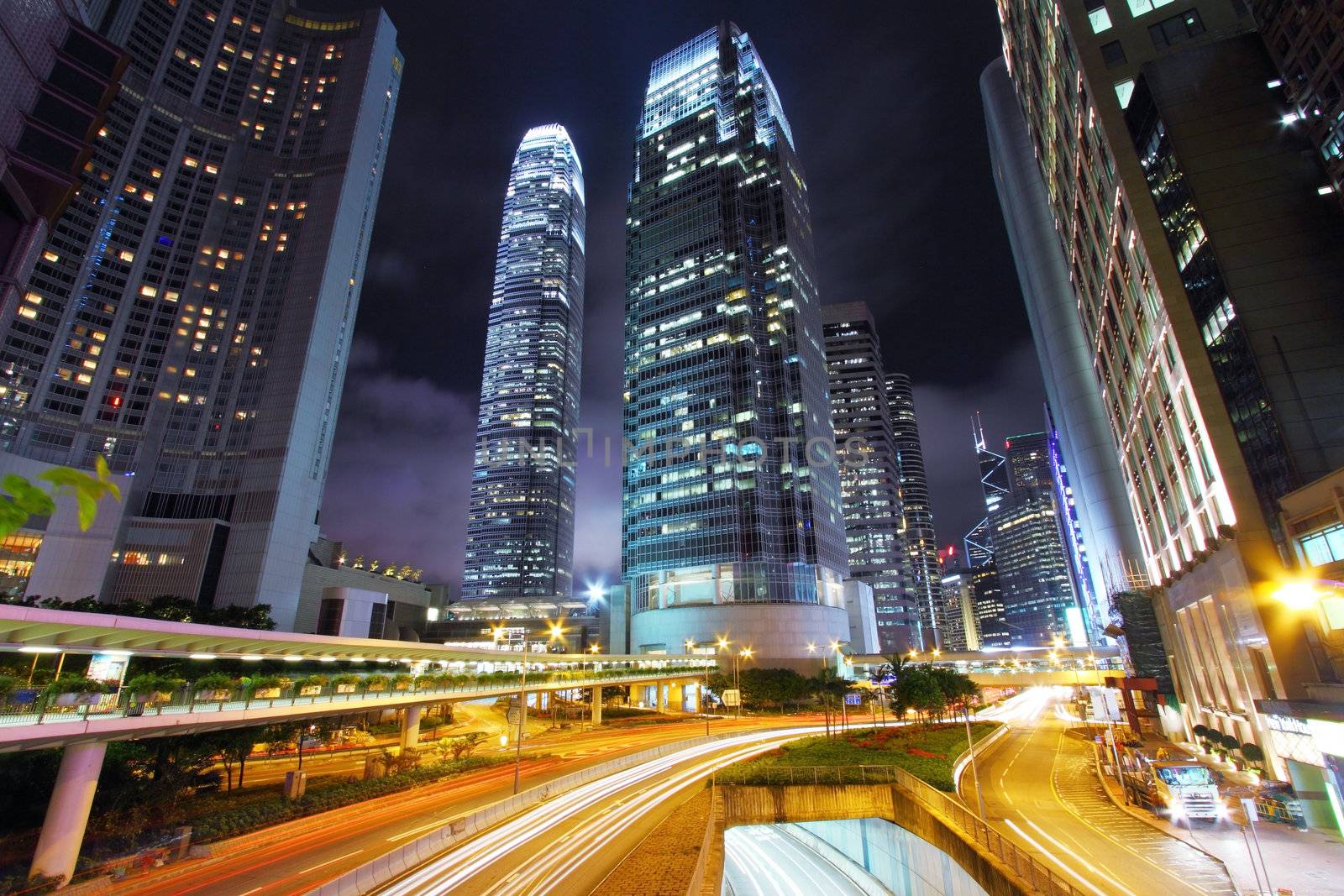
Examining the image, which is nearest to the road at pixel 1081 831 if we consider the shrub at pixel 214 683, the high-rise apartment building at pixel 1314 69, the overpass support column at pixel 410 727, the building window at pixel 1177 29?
the shrub at pixel 214 683

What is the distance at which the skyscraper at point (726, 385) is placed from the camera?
114 metres

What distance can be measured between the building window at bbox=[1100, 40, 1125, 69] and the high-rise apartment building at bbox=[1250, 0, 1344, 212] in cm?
850

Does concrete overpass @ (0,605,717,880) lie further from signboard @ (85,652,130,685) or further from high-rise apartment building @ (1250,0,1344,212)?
high-rise apartment building @ (1250,0,1344,212)

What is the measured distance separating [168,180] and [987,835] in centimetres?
16061

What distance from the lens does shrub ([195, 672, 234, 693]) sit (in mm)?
27438

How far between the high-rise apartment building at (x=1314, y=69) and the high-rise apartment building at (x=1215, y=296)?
1.12m

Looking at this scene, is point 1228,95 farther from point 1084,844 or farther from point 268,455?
point 268,455

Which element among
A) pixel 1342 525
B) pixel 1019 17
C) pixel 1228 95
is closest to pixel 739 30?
pixel 1019 17

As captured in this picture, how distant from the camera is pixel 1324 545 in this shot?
32688mm

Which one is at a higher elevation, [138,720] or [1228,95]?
[1228,95]

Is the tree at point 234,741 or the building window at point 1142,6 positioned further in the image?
the building window at point 1142,6

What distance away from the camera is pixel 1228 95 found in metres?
43.6

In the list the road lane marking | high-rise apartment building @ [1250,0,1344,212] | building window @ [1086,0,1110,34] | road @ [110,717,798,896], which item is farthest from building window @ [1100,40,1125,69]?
the road lane marking

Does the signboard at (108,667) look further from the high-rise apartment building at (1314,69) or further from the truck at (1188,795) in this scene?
the high-rise apartment building at (1314,69)
